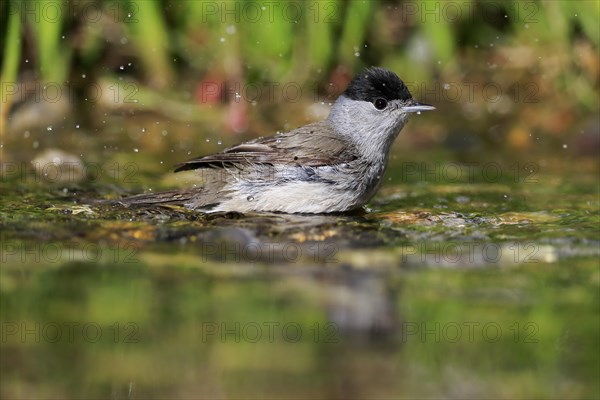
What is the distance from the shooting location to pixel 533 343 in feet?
11.5

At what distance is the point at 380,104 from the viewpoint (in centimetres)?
602

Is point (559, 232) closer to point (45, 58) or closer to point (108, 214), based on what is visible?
point (108, 214)

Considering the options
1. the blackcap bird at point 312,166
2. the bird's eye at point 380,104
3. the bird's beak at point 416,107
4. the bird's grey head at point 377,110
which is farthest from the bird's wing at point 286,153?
the bird's beak at point 416,107

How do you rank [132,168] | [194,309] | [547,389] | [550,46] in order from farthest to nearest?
1. [550,46]
2. [132,168]
3. [194,309]
4. [547,389]

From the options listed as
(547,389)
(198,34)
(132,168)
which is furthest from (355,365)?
(198,34)

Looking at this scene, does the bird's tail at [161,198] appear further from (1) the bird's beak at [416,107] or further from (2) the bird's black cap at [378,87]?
(1) the bird's beak at [416,107]

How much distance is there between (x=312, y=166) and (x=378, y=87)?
2.16 feet

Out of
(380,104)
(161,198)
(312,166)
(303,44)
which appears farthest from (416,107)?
(303,44)

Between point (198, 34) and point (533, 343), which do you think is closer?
point (533, 343)

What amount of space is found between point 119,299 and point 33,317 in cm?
38

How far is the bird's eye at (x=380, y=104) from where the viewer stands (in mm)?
6008

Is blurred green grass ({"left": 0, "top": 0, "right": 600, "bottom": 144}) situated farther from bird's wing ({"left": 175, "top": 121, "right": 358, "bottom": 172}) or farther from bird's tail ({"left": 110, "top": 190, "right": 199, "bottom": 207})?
bird's tail ({"left": 110, "top": 190, "right": 199, "bottom": 207})

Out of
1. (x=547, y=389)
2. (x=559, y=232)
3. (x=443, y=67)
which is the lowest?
(x=547, y=389)

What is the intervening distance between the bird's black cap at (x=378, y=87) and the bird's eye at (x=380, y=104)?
0.02 meters
